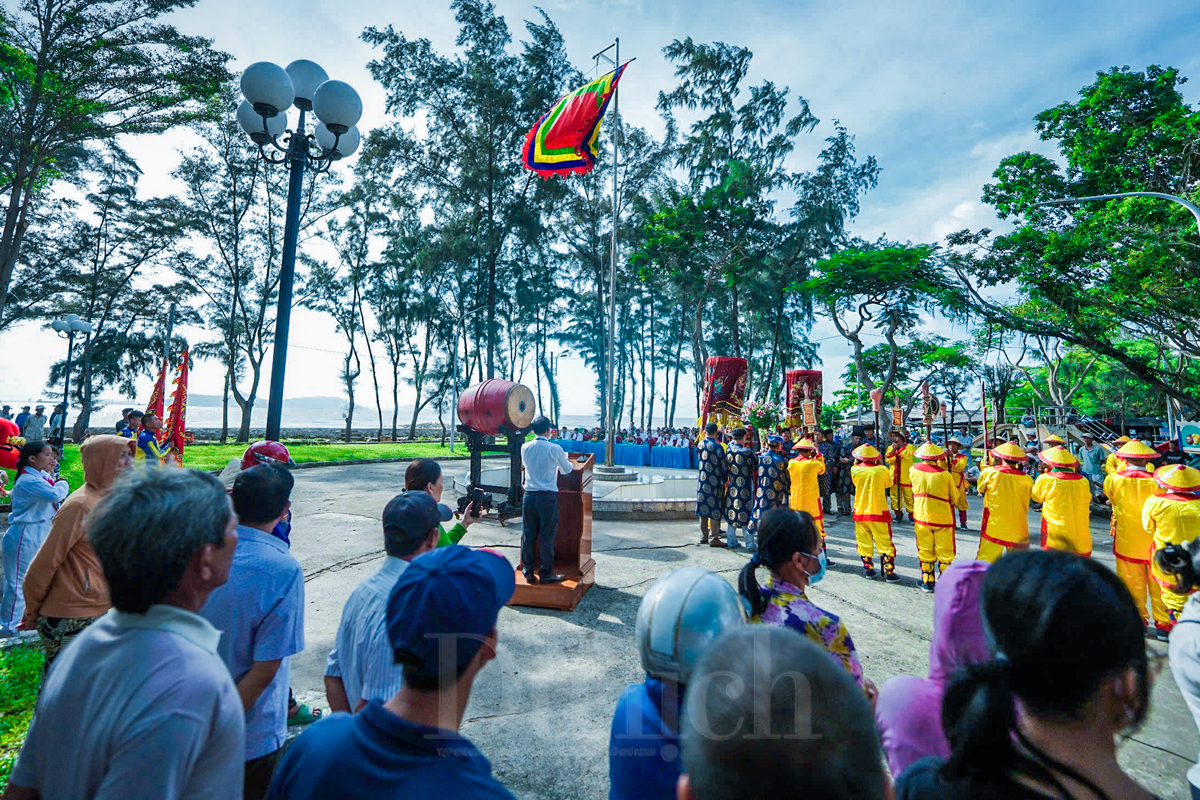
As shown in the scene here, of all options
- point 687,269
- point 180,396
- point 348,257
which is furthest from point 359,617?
point 348,257

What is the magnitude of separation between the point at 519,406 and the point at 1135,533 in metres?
6.65

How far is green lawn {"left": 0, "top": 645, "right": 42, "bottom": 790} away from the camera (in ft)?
8.77

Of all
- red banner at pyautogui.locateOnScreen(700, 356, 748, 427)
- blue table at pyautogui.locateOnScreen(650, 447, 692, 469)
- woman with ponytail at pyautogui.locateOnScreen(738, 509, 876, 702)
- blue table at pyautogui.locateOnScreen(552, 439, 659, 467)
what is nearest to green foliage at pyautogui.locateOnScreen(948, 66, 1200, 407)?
red banner at pyautogui.locateOnScreen(700, 356, 748, 427)

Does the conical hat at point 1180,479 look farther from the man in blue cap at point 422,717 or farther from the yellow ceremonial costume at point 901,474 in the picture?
the man in blue cap at point 422,717

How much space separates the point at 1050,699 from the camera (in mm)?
972

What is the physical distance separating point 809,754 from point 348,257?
3375cm

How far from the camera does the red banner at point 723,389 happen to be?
16391mm

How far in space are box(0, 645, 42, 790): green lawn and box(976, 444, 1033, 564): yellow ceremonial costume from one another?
7.63 metres

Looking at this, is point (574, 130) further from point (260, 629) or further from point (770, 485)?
point (260, 629)

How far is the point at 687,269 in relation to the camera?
2412cm

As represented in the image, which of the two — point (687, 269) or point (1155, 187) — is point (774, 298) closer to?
point (687, 269)

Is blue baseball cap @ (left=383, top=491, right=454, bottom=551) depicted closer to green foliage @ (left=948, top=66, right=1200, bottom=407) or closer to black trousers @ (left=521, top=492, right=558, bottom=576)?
black trousers @ (left=521, top=492, right=558, bottom=576)

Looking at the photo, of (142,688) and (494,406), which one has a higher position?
(494,406)

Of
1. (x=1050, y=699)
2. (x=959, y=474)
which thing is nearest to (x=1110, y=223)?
(x=959, y=474)
